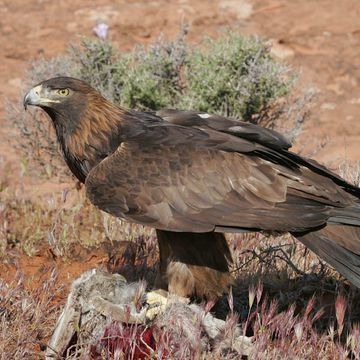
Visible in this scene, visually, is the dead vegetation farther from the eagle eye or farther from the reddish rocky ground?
the reddish rocky ground

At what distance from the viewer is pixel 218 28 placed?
41.9 feet

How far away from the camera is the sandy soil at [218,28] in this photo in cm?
1178

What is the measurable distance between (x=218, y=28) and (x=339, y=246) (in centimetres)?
843

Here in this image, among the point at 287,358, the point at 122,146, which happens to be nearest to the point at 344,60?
the point at 122,146

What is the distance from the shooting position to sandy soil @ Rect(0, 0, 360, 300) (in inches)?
464

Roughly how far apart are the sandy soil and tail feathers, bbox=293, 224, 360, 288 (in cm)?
633

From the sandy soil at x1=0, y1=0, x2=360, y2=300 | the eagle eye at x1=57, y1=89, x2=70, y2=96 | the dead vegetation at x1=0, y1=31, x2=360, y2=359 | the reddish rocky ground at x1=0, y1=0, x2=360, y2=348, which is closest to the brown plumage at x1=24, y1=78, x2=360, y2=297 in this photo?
the eagle eye at x1=57, y1=89, x2=70, y2=96

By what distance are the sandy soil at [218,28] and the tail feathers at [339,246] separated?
6.33 metres

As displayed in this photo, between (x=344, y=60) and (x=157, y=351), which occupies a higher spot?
(x=157, y=351)

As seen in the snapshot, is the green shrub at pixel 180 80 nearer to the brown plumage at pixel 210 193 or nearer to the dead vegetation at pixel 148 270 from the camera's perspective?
the dead vegetation at pixel 148 270

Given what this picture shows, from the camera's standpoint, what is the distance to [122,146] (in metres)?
5.22

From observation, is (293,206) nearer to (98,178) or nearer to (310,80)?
(98,178)

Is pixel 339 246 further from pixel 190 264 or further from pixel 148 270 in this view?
pixel 148 270

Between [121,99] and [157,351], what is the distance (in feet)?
18.1
